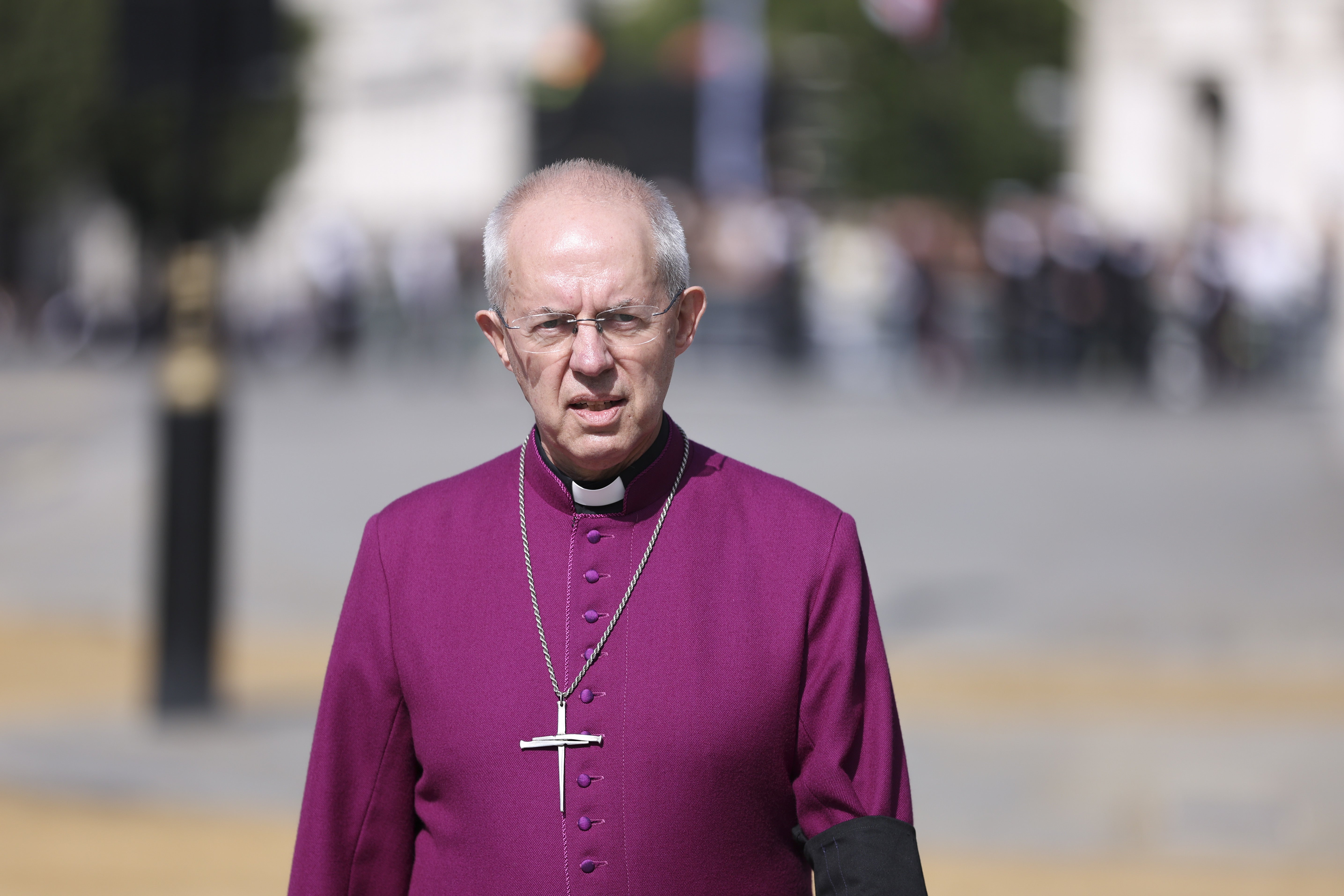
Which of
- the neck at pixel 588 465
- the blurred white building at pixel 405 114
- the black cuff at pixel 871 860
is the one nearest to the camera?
the black cuff at pixel 871 860

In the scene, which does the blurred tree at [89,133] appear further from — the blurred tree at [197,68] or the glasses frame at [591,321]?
the glasses frame at [591,321]

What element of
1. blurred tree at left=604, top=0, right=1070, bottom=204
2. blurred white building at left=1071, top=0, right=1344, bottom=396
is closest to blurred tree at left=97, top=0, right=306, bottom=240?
blurred white building at left=1071, top=0, right=1344, bottom=396

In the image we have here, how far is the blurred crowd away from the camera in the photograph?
23.7 metres

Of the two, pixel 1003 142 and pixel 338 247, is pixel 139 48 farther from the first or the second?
pixel 1003 142

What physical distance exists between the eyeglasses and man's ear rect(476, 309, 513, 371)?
0.24ft

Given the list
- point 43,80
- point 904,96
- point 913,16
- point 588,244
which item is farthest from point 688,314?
point 904,96

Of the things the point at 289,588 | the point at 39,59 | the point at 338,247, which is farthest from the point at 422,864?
the point at 39,59

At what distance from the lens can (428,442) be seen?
1761 cm

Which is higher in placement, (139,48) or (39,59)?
(39,59)

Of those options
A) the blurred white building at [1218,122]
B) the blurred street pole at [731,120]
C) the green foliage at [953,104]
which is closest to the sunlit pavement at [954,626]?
the blurred white building at [1218,122]

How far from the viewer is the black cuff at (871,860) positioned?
2.51m

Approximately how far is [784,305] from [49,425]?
8.52 m

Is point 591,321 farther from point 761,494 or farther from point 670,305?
point 761,494

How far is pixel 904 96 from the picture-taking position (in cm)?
5447
